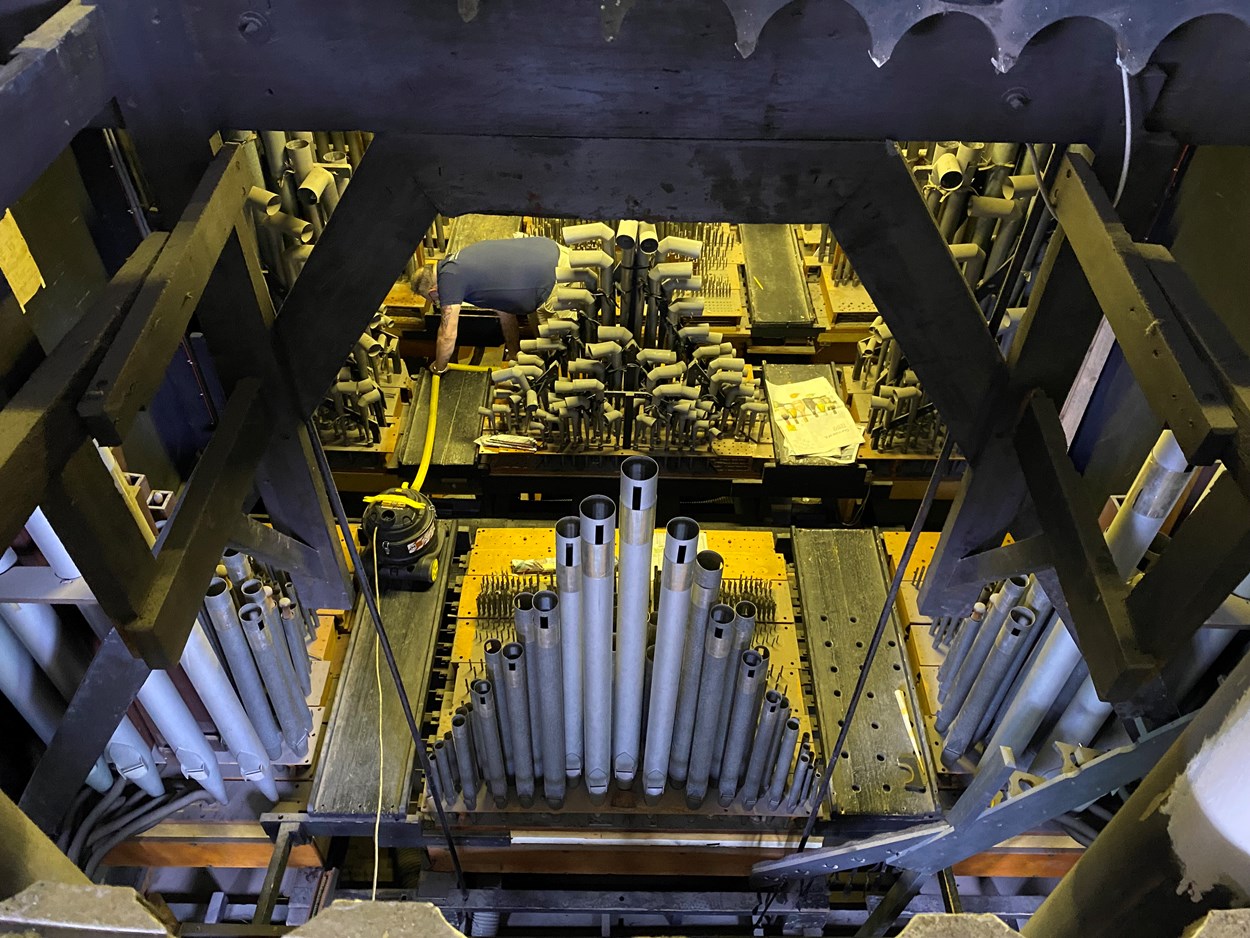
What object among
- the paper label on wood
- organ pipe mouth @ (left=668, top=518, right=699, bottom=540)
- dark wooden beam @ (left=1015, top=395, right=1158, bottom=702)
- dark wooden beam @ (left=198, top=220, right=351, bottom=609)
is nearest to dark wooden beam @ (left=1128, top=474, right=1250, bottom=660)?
dark wooden beam @ (left=1015, top=395, right=1158, bottom=702)

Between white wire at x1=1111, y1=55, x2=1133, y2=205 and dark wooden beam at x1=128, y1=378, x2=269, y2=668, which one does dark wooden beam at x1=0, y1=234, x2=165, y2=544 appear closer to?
dark wooden beam at x1=128, y1=378, x2=269, y2=668

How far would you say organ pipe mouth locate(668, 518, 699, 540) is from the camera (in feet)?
7.03

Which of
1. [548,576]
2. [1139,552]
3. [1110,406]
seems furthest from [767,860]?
[1110,406]

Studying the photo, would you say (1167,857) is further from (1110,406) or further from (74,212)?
(74,212)

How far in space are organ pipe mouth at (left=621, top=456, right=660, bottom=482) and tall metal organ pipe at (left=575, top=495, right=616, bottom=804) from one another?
102 mm

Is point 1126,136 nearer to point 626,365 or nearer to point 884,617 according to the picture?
point 884,617

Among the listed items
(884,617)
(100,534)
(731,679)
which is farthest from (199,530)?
(884,617)

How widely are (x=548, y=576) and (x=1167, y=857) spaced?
101 inches

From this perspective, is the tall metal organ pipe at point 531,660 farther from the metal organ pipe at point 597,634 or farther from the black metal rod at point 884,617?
the black metal rod at point 884,617

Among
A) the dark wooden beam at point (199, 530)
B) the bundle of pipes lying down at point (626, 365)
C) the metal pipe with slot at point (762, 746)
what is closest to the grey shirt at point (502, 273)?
the bundle of pipes lying down at point (626, 365)

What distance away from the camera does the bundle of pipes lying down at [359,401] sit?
3695 millimetres

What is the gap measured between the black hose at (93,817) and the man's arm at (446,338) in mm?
2061

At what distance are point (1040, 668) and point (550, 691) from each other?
132cm

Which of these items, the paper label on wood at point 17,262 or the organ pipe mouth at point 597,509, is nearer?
the organ pipe mouth at point 597,509
